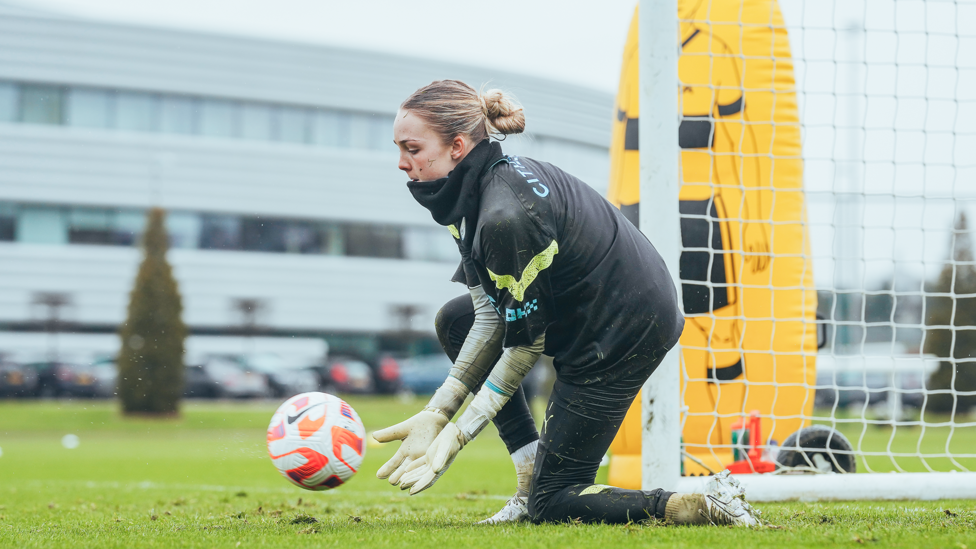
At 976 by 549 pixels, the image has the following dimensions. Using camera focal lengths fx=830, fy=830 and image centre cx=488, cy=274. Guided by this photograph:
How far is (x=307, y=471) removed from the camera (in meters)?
3.31

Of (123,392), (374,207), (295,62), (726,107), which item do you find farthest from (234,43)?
(726,107)

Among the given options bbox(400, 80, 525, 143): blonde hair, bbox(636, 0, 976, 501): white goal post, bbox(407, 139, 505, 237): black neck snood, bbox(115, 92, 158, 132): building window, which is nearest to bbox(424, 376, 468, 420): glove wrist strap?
bbox(407, 139, 505, 237): black neck snood

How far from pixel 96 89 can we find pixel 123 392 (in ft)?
66.4

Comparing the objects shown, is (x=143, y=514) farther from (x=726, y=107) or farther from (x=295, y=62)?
(x=295, y=62)

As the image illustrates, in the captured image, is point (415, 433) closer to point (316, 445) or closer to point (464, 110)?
point (316, 445)

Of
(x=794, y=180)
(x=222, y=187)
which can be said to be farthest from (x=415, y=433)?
(x=222, y=187)

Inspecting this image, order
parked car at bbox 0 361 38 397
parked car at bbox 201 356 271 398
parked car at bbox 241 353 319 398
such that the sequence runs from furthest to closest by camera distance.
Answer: parked car at bbox 241 353 319 398
parked car at bbox 201 356 271 398
parked car at bbox 0 361 38 397

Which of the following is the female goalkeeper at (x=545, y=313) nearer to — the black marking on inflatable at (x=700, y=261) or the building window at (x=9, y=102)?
the black marking on inflatable at (x=700, y=261)

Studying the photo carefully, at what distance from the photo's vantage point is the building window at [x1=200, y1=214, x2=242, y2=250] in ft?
130

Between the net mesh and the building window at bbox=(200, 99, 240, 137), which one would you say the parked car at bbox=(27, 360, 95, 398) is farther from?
the net mesh

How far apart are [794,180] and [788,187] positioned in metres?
0.07

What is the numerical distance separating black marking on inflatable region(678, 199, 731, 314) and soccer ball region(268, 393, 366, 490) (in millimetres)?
2572

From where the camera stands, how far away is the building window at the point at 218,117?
38.9 m

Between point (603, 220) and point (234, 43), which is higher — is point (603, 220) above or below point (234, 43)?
below
